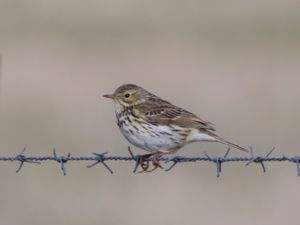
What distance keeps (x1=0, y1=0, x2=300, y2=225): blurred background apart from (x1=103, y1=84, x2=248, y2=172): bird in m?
3.03

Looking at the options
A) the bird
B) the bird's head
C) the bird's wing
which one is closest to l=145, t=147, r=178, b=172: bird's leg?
the bird

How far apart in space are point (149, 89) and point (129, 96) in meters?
6.83

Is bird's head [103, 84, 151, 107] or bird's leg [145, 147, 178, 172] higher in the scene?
bird's head [103, 84, 151, 107]

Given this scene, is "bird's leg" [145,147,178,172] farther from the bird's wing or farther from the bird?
the bird's wing

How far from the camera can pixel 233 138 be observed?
52.7 ft

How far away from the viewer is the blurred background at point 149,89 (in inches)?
551

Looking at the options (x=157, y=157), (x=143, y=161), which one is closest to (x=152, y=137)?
(x=157, y=157)

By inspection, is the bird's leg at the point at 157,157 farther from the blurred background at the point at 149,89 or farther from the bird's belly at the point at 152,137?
the blurred background at the point at 149,89

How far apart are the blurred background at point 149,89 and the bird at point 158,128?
9.95 feet

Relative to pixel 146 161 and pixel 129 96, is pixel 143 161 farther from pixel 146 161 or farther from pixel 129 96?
pixel 129 96

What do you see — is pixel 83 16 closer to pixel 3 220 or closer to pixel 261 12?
pixel 261 12

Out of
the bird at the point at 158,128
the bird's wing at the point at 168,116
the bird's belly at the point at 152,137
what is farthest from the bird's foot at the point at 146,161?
the bird's wing at the point at 168,116

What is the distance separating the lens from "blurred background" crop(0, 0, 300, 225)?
551 inches

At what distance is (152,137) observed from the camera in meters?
10.5
